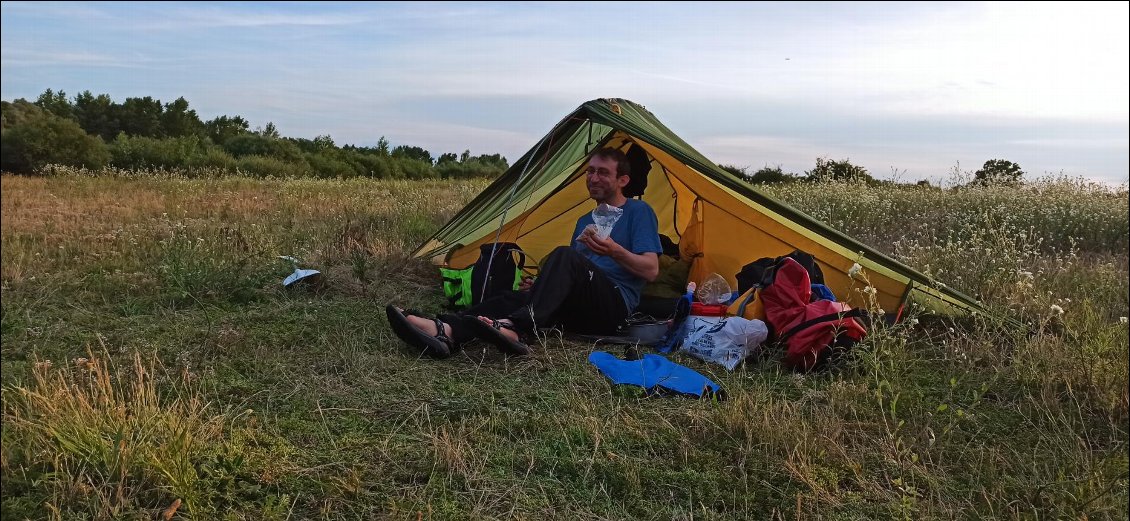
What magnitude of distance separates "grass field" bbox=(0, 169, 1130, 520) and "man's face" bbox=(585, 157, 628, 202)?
1.02m

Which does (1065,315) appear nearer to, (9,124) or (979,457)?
(979,457)

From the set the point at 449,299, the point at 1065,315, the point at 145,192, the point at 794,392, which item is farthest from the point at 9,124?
the point at 145,192

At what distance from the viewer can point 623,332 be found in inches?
156

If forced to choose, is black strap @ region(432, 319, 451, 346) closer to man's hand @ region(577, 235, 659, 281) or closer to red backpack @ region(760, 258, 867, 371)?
man's hand @ region(577, 235, 659, 281)

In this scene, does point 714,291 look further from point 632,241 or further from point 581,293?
point 581,293

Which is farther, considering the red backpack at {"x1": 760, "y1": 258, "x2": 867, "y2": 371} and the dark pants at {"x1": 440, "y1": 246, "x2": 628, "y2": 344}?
the dark pants at {"x1": 440, "y1": 246, "x2": 628, "y2": 344}

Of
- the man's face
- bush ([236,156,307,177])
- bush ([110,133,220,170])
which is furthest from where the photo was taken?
bush ([236,156,307,177])

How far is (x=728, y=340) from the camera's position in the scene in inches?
140

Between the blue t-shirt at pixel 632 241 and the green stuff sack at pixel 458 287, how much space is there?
935 mm

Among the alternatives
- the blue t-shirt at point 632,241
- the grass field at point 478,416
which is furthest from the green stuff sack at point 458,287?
the blue t-shirt at point 632,241

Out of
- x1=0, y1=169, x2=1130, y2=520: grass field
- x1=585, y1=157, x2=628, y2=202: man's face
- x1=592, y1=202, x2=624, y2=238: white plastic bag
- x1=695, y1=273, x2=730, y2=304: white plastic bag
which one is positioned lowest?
x1=0, y1=169, x2=1130, y2=520: grass field

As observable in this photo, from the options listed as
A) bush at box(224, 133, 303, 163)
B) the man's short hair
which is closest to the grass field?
the man's short hair

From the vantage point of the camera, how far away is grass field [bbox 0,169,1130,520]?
208cm

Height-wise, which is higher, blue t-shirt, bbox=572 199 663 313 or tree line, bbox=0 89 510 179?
tree line, bbox=0 89 510 179
